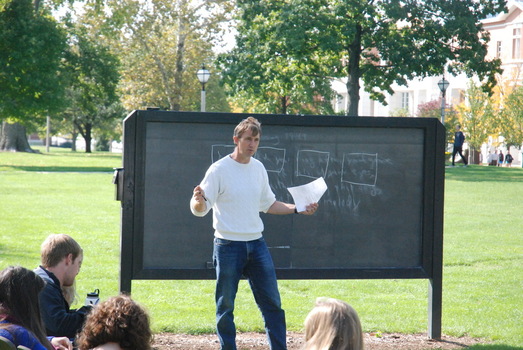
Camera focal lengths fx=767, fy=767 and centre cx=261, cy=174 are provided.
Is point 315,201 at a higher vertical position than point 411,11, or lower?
lower

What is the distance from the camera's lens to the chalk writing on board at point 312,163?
6.79 metres

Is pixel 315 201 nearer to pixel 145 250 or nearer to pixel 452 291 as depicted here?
pixel 145 250

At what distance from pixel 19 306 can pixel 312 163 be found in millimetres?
3797

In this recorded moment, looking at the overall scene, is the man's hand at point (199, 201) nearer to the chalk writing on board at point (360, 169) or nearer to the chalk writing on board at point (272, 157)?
the chalk writing on board at point (272, 157)

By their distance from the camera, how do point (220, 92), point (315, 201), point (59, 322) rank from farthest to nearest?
point (220, 92), point (315, 201), point (59, 322)

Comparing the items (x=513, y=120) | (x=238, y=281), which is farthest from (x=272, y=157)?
(x=513, y=120)

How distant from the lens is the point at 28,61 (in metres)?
37.7

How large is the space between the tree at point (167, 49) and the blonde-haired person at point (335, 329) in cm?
4968

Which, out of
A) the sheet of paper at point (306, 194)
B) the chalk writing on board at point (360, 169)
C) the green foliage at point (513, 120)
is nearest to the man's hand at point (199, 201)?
the sheet of paper at point (306, 194)

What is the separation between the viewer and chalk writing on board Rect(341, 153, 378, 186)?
689 centimetres

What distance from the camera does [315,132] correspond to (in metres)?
6.80

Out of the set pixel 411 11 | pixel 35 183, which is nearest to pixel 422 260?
pixel 35 183

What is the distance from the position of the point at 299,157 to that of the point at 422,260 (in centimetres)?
148

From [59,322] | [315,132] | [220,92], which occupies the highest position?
[220,92]
